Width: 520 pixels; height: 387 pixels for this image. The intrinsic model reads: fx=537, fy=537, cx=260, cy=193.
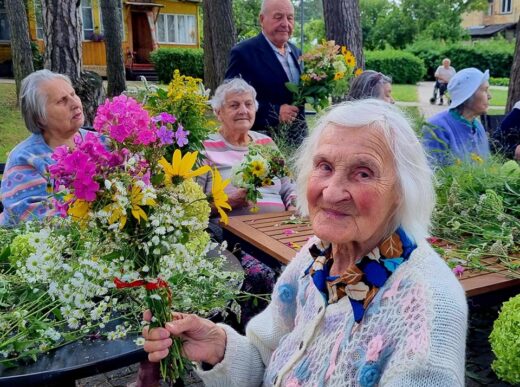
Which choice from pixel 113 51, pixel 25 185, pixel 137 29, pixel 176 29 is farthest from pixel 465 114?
pixel 176 29

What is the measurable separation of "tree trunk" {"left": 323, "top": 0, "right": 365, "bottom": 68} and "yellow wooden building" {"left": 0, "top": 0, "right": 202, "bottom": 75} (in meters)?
19.4

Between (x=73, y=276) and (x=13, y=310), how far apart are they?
382 mm

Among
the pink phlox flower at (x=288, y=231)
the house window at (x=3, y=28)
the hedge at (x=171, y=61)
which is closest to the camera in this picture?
the pink phlox flower at (x=288, y=231)

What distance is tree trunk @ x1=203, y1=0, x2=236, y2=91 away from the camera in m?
9.17

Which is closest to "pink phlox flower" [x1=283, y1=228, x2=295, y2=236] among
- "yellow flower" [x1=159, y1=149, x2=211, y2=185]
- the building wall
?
"yellow flower" [x1=159, y1=149, x2=211, y2=185]

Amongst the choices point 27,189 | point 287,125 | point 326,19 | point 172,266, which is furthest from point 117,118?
point 326,19

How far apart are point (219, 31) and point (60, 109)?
6.43m

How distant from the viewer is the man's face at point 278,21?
4547 millimetres

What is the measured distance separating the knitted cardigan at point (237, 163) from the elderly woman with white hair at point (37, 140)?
90 centimetres

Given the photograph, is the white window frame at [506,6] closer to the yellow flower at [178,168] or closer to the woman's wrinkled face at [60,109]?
the woman's wrinkled face at [60,109]

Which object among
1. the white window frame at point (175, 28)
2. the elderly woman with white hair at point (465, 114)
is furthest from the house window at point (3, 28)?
the elderly woman with white hair at point (465, 114)

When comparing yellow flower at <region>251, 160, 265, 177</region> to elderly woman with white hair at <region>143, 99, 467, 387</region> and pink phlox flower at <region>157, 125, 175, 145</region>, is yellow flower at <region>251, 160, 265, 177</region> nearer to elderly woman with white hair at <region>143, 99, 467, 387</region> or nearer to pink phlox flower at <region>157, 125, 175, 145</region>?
elderly woman with white hair at <region>143, 99, 467, 387</region>

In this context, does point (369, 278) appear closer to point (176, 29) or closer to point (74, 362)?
point (74, 362)

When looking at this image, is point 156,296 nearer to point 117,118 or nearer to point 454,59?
point 117,118
